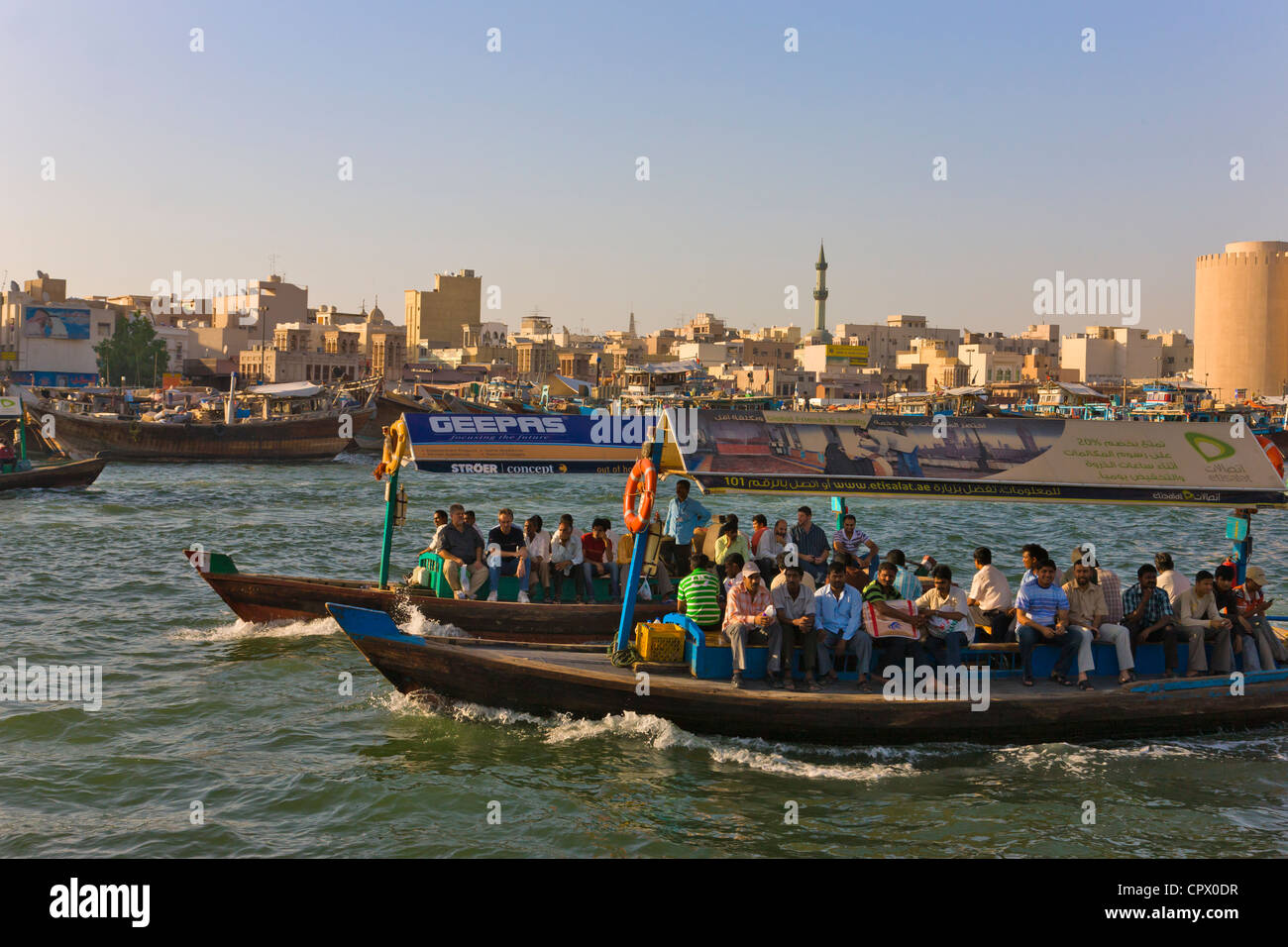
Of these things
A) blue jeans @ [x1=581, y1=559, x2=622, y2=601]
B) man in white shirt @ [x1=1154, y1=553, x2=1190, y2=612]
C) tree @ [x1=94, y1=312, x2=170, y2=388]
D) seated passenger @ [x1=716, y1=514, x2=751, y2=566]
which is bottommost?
blue jeans @ [x1=581, y1=559, x2=622, y2=601]

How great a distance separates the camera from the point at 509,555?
1365cm

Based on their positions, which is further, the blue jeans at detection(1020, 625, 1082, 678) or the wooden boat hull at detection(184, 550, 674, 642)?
the wooden boat hull at detection(184, 550, 674, 642)

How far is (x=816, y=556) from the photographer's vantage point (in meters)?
13.1

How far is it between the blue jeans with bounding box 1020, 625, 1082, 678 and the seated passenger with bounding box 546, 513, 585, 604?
5.18 metres

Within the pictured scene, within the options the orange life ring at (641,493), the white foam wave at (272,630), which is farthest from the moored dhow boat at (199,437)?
the orange life ring at (641,493)

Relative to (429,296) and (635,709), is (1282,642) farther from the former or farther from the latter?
(429,296)

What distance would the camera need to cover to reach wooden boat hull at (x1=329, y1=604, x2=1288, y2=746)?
1034cm

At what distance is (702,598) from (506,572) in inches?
143

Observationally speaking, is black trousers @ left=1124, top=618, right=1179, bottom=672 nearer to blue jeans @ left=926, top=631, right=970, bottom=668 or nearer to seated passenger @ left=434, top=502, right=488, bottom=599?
blue jeans @ left=926, top=631, right=970, bottom=668

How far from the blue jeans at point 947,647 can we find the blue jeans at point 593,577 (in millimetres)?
4323

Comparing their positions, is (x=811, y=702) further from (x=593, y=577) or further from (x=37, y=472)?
(x=37, y=472)

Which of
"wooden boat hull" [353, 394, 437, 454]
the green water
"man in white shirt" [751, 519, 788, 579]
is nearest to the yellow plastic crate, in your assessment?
the green water

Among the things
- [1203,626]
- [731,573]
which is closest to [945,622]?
[731,573]

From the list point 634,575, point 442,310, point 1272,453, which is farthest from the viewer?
point 442,310
